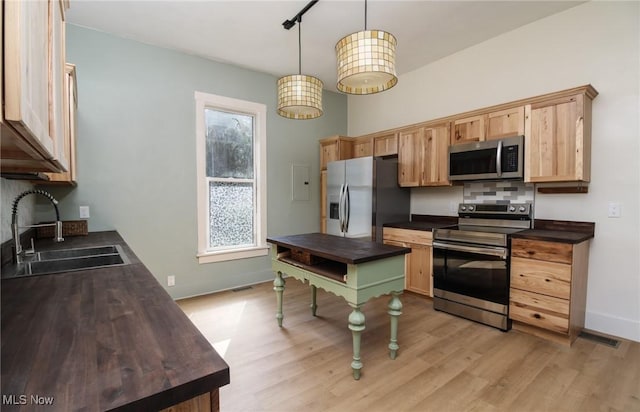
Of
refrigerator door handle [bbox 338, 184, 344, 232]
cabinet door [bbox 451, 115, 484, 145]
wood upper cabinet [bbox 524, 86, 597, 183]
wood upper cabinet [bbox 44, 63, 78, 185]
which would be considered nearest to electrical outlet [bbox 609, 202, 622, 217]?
wood upper cabinet [bbox 524, 86, 597, 183]

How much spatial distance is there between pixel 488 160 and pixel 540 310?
1421 millimetres

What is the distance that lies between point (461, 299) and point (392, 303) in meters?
1.16

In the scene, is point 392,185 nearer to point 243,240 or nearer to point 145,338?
point 243,240

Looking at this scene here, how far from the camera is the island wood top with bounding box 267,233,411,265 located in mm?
2033

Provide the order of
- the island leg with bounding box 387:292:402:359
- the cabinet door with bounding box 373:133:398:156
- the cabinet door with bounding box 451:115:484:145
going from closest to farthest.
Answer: the island leg with bounding box 387:292:402:359 → the cabinet door with bounding box 451:115:484:145 → the cabinet door with bounding box 373:133:398:156

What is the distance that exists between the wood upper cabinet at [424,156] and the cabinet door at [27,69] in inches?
133

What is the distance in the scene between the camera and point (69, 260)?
1954mm

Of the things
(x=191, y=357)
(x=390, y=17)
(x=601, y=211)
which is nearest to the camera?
(x=191, y=357)

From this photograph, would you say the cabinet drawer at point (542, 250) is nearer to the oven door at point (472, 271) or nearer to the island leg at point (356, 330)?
the oven door at point (472, 271)

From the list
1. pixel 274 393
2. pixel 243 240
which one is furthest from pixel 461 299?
pixel 243 240

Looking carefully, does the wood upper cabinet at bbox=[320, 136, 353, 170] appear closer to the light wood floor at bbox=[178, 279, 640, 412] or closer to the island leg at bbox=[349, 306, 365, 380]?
the light wood floor at bbox=[178, 279, 640, 412]

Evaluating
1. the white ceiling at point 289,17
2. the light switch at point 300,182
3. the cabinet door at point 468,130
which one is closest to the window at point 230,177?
→ the light switch at point 300,182

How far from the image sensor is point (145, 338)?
818 millimetres

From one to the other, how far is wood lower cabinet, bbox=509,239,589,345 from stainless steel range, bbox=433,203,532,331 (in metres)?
0.09
